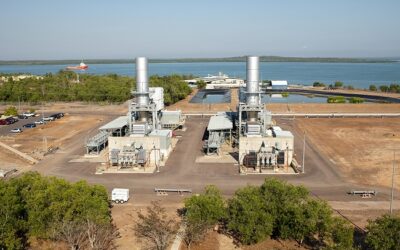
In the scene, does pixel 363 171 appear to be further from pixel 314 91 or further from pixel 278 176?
pixel 314 91

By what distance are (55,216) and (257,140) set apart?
79.5 ft

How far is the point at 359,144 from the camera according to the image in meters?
50.3

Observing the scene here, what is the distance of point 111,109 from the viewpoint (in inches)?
3364

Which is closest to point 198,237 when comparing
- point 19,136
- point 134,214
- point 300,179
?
point 134,214

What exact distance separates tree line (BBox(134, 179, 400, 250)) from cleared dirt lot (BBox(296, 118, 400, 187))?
47.2ft

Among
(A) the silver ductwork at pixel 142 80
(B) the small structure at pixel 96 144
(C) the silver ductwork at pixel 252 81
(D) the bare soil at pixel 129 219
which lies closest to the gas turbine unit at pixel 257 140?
(C) the silver ductwork at pixel 252 81

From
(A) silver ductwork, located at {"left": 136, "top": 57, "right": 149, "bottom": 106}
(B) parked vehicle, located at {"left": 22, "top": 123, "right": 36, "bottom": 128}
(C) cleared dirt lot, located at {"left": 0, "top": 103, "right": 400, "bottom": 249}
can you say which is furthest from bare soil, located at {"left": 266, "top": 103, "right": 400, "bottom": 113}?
(B) parked vehicle, located at {"left": 22, "top": 123, "right": 36, "bottom": 128}

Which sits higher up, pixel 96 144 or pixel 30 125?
pixel 96 144

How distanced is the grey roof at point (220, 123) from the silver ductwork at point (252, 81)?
5.35m

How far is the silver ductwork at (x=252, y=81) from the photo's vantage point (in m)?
46.6

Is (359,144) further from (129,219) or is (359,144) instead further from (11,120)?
(11,120)

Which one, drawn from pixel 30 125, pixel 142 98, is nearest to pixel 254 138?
pixel 142 98

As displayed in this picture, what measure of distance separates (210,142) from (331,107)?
159 ft

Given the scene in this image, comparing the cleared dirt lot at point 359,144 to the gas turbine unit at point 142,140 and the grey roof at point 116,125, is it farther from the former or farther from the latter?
the grey roof at point 116,125
